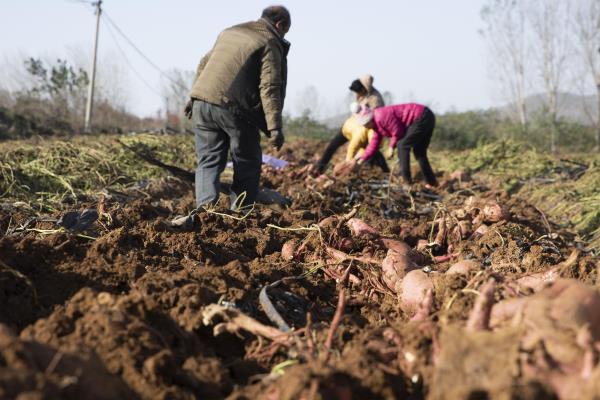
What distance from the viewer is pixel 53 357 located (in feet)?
5.45

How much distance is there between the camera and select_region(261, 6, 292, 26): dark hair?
4.84 metres

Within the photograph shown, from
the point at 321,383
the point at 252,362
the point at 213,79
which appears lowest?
the point at 252,362

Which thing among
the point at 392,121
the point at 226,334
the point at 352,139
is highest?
the point at 392,121

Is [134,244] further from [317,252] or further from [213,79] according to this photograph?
[213,79]

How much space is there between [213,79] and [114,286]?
258cm

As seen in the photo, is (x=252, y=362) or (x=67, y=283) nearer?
(x=252, y=362)

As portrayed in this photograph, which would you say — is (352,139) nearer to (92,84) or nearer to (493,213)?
(493,213)

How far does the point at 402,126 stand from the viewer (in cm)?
705

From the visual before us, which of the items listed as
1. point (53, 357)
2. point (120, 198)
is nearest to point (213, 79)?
point (120, 198)

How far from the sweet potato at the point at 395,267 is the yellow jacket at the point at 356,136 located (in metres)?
4.09

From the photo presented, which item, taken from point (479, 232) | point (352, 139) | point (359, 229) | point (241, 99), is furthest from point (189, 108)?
point (479, 232)

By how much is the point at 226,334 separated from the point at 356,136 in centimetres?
539

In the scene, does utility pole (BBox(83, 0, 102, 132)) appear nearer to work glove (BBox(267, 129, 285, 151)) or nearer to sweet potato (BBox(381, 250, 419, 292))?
work glove (BBox(267, 129, 285, 151))

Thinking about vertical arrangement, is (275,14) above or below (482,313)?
above
